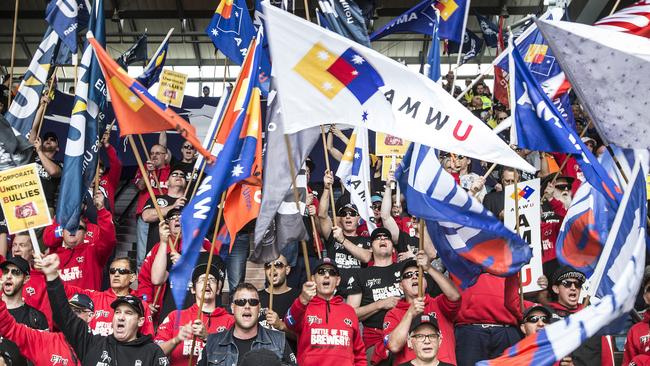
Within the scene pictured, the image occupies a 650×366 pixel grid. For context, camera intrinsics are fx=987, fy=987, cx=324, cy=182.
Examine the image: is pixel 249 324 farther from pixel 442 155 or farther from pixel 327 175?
pixel 442 155

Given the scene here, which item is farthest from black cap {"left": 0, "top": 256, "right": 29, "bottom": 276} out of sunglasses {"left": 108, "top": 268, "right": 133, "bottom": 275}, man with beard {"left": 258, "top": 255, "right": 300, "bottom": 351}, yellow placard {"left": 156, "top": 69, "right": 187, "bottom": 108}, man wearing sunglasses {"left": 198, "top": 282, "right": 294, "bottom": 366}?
yellow placard {"left": 156, "top": 69, "right": 187, "bottom": 108}

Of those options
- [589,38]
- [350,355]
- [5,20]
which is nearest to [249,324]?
[350,355]

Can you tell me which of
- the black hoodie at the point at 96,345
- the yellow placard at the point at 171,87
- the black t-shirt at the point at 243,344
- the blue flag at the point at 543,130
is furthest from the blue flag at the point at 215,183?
the yellow placard at the point at 171,87

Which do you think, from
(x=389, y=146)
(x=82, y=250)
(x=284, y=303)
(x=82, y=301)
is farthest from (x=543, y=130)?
(x=82, y=250)

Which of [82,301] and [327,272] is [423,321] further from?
[82,301]

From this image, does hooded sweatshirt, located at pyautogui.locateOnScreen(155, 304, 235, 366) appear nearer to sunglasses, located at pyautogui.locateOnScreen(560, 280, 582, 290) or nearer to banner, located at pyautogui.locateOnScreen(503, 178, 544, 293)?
banner, located at pyautogui.locateOnScreen(503, 178, 544, 293)

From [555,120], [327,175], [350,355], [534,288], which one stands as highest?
[555,120]

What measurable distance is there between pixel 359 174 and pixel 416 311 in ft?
11.4

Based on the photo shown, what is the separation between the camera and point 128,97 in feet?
26.1

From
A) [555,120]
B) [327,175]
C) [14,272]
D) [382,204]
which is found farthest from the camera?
[382,204]

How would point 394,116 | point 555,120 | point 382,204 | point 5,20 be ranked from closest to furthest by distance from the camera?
point 394,116 < point 555,120 < point 382,204 < point 5,20

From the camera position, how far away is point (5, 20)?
23609mm

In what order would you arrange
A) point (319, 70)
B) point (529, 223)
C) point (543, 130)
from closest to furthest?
point (319, 70), point (543, 130), point (529, 223)

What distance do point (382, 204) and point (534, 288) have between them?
288 centimetres
